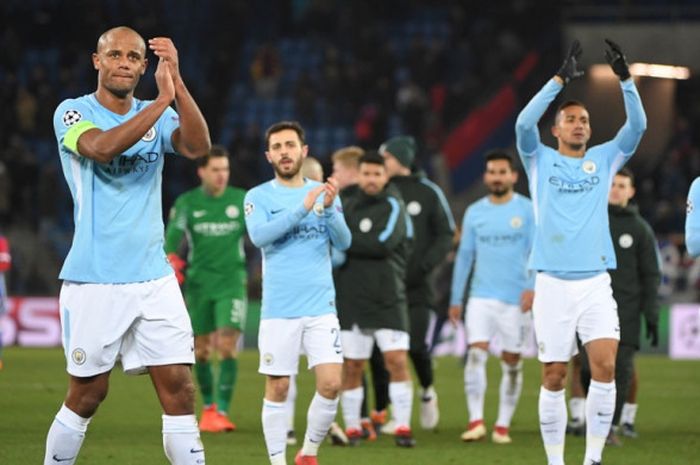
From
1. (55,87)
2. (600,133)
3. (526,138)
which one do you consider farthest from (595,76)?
(526,138)

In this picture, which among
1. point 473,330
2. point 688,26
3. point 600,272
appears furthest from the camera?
point 688,26

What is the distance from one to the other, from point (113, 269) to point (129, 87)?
921 mm

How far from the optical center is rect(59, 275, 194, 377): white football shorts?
6969 millimetres

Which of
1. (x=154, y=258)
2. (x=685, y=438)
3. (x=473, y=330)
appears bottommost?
(x=685, y=438)

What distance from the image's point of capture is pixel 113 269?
22.9 ft

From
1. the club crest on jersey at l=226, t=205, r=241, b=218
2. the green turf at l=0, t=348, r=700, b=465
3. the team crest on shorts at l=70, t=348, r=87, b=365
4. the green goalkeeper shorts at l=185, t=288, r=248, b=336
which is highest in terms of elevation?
the club crest on jersey at l=226, t=205, r=241, b=218

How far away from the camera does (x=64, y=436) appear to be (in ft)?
23.1

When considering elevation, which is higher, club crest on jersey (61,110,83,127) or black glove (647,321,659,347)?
club crest on jersey (61,110,83,127)

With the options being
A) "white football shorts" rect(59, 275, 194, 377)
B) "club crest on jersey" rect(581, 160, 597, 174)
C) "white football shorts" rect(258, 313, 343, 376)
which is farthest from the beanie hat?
"white football shorts" rect(59, 275, 194, 377)

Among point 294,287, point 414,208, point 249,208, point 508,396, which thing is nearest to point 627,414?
point 508,396

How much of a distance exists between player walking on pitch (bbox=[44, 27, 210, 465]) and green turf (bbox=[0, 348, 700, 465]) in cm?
297

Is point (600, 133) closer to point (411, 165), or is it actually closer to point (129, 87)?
point (411, 165)

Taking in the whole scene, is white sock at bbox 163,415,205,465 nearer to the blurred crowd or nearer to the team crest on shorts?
the team crest on shorts

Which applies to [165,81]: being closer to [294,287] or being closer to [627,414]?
[294,287]
